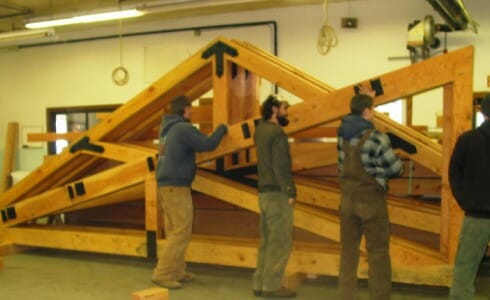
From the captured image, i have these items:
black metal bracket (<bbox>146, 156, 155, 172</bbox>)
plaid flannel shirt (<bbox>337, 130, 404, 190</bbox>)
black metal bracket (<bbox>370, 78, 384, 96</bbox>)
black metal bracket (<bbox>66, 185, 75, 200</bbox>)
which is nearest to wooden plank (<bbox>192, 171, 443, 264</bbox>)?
black metal bracket (<bbox>146, 156, 155, 172</bbox>)

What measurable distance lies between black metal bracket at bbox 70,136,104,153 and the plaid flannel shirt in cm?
311

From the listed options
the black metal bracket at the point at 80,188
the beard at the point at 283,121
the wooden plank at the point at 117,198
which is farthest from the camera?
the wooden plank at the point at 117,198

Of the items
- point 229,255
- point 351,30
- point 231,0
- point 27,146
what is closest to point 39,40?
point 27,146

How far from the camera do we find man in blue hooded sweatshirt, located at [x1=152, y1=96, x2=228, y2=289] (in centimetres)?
480

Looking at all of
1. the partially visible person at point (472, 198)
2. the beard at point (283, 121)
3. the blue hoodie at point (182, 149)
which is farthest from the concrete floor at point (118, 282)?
the beard at point (283, 121)

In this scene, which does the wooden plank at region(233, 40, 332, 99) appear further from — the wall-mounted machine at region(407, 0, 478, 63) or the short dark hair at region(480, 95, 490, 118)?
the wall-mounted machine at region(407, 0, 478, 63)

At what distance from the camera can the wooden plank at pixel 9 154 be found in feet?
36.3

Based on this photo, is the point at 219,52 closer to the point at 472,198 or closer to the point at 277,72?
the point at 277,72

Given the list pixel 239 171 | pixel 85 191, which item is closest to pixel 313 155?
pixel 239 171

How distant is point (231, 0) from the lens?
8.14 metres

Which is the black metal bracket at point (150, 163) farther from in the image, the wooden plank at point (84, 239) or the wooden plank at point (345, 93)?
the wooden plank at point (84, 239)

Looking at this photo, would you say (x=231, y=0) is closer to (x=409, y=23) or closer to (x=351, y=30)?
(x=351, y=30)

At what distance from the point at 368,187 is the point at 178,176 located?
70.2 inches

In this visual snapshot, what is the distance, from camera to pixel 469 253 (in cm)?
352
